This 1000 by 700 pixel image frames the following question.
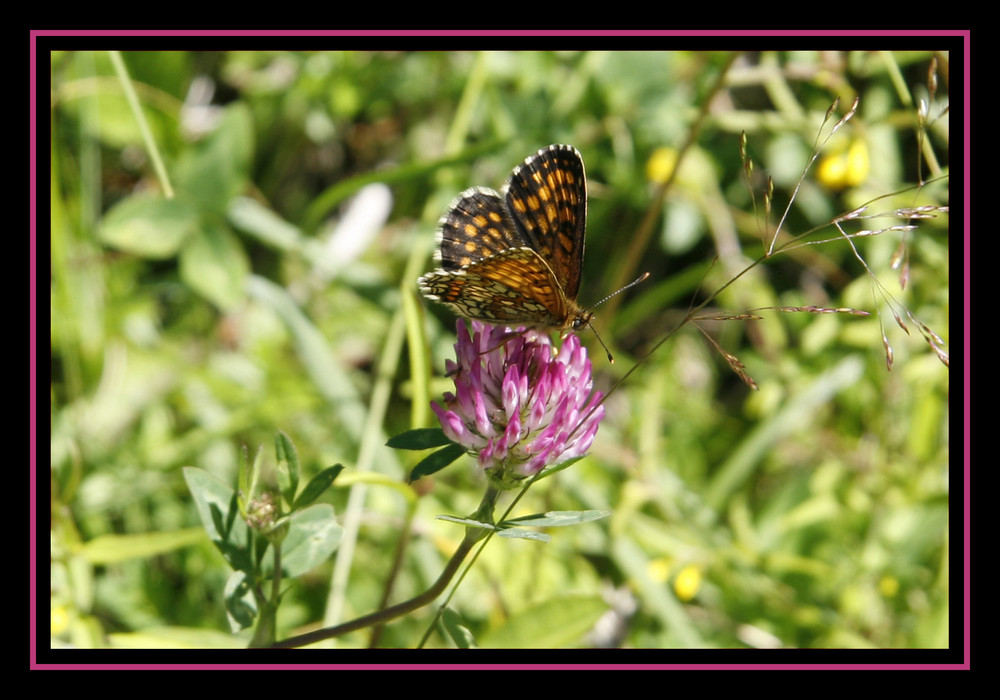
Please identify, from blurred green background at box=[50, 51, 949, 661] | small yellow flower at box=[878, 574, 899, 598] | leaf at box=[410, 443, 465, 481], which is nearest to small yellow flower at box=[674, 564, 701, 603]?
blurred green background at box=[50, 51, 949, 661]

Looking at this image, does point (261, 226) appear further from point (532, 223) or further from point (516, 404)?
point (516, 404)

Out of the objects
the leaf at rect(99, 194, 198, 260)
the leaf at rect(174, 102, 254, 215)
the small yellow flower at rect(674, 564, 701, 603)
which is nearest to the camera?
the small yellow flower at rect(674, 564, 701, 603)

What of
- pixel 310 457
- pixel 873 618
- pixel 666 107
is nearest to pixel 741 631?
pixel 873 618

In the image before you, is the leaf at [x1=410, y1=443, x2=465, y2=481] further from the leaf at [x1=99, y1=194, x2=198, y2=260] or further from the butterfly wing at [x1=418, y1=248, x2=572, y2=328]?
the leaf at [x1=99, y1=194, x2=198, y2=260]

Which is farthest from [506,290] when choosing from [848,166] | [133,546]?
[848,166]

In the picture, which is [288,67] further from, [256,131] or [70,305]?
[70,305]

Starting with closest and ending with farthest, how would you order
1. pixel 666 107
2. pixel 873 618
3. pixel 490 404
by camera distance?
pixel 490 404 < pixel 873 618 < pixel 666 107

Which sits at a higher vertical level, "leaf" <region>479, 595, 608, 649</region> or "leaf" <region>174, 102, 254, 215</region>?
"leaf" <region>174, 102, 254, 215</region>
